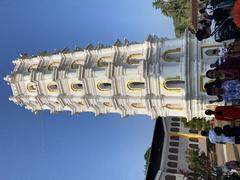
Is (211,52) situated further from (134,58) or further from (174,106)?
(134,58)

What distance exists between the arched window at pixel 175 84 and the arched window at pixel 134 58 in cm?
272

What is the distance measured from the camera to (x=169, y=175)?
54.8m

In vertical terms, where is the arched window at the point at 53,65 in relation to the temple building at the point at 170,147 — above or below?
above

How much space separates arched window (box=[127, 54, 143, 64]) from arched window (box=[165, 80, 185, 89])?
272 centimetres

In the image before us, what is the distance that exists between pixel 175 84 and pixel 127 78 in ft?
11.3

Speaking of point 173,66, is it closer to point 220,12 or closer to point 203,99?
point 203,99

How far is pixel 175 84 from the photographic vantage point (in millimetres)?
30938

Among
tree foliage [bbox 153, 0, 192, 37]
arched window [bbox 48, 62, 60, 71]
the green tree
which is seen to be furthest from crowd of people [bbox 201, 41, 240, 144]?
tree foliage [bbox 153, 0, 192, 37]

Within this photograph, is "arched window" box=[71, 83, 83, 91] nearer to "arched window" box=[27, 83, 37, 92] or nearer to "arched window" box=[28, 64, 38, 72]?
"arched window" box=[27, 83, 37, 92]

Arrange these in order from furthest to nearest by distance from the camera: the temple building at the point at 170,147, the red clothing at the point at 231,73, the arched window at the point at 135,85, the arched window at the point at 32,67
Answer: the temple building at the point at 170,147 < the arched window at the point at 32,67 < the arched window at the point at 135,85 < the red clothing at the point at 231,73

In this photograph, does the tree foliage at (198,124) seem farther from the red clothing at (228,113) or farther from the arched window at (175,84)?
the red clothing at (228,113)

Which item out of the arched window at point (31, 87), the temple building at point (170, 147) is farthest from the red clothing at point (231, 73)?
the temple building at point (170, 147)

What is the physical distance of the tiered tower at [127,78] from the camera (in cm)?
3053

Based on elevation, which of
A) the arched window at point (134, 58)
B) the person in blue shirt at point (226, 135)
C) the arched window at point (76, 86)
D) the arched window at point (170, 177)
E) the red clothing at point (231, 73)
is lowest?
the arched window at point (170, 177)
